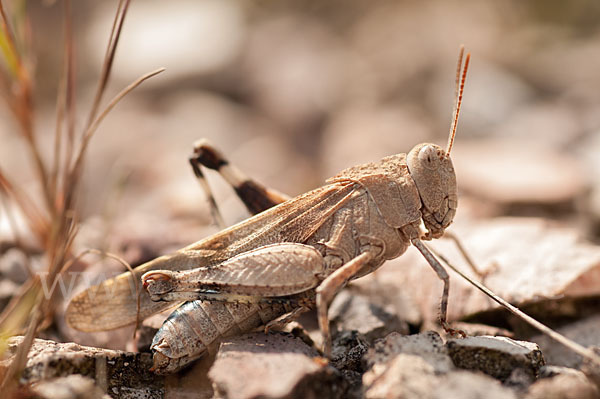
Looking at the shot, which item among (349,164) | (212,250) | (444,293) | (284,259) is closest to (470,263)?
(444,293)

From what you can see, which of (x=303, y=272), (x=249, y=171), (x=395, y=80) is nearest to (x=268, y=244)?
(x=303, y=272)

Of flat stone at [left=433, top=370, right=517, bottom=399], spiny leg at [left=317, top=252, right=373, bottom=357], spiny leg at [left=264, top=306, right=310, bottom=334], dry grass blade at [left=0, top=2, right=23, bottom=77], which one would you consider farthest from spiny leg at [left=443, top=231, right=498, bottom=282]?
dry grass blade at [left=0, top=2, right=23, bottom=77]

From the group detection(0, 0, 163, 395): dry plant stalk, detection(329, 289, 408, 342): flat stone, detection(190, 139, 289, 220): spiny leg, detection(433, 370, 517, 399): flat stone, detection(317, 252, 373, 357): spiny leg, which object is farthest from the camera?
detection(190, 139, 289, 220): spiny leg

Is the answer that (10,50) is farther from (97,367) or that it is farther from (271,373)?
(271,373)

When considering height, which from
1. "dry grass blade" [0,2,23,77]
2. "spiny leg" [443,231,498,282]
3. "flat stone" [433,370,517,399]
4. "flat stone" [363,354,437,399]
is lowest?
"spiny leg" [443,231,498,282]

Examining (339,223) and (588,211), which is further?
(588,211)

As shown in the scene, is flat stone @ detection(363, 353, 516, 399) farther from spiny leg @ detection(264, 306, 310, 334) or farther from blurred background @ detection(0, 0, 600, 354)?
blurred background @ detection(0, 0, 600, 354)

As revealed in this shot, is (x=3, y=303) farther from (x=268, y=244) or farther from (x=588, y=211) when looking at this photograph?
(x=588, y=211)

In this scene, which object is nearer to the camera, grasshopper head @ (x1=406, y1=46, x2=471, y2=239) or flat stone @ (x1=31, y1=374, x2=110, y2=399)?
flat stone @ (x1=31, y1=374, x2=110, y2=399)
